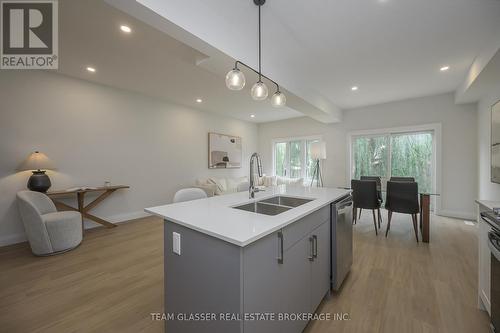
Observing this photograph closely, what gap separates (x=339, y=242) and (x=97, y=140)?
4347 millimetres

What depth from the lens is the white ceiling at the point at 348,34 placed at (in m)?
1.81

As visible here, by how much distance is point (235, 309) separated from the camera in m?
0.95

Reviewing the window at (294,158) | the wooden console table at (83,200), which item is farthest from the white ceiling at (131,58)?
the window at (294,158)

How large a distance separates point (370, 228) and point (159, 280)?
11.8ft

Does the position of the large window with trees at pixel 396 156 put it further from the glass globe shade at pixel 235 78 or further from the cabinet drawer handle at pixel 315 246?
the glass globe shade at pixel 235 78

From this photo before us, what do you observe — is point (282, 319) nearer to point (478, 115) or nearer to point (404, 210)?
point (404, 210)

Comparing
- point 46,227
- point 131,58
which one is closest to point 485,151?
point 131,58

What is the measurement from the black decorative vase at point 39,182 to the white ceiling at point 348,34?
3.19 metres

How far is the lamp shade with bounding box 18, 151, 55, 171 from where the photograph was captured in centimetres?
283

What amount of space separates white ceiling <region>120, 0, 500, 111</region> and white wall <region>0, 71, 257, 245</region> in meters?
3.15

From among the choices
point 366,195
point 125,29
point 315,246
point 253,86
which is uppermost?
point 125,29

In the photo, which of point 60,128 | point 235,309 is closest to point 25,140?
point 60,128

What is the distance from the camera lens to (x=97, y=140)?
12.0ft

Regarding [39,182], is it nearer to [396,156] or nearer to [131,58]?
[131,58]
